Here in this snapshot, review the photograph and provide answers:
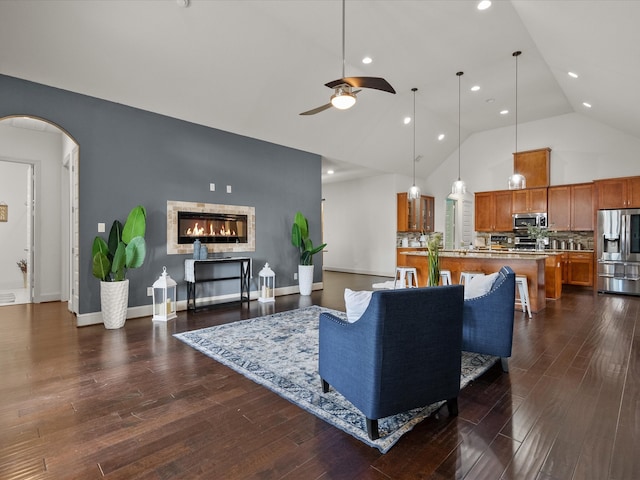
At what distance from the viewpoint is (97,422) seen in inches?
85.8

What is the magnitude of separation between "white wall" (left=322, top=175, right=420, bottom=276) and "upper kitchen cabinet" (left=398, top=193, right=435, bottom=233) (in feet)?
0.67

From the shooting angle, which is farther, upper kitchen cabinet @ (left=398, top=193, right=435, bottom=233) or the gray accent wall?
upper kitchen cabinet @ (left=398, top=193, right=435, bottom=233)

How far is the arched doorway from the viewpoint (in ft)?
19.3

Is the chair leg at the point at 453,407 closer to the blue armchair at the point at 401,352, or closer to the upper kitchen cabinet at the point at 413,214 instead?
the blue armchair at the point at 401,352

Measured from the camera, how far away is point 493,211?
30.1 feet

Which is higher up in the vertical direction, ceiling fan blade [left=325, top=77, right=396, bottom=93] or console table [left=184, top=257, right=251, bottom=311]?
ceiling fan blade [left=325, top=77, right=396, bottom=93]

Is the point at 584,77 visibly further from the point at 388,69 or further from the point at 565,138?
the point at 565,138

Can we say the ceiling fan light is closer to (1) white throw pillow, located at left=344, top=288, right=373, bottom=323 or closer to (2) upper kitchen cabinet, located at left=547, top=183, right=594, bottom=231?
(1) white throw pillow, located at left=344, top=288, right=373, bottom=323

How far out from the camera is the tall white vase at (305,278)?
22.2 feet

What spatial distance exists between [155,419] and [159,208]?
3.77m

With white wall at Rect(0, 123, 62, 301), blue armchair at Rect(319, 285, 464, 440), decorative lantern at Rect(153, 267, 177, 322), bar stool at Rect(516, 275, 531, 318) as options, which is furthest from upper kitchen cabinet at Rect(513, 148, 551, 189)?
white wall at Rect(0, 123, 62, 301)

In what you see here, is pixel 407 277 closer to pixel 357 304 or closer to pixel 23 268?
pixel 357 304

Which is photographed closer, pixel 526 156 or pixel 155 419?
pixel 155 419

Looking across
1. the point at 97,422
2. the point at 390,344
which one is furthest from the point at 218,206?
the point at 390,344
